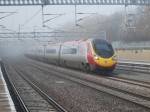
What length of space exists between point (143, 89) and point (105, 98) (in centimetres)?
315

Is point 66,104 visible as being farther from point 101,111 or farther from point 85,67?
point 85,67

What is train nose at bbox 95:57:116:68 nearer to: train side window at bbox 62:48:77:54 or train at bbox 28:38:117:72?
train at bbox 28:38:117:72

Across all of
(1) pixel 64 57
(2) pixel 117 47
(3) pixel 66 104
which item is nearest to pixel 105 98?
(3) pixel 66 104

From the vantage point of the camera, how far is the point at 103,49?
3086cm

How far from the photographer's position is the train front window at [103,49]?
30.6 meters

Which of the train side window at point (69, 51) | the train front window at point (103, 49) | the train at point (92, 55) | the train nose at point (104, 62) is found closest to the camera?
the train nose at point (104, 62)

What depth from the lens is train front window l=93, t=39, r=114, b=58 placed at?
1204 inches

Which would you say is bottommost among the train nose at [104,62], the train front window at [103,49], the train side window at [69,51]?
the train nose at [104,62]

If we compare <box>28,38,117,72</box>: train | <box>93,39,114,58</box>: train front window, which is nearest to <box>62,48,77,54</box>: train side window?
<box>28,38,117,72</box>: train

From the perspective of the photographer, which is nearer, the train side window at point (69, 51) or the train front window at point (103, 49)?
the train front window at point (103, 49)

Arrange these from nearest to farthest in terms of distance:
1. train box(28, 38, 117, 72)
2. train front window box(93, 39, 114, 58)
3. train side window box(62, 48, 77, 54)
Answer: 1. train box(28, 38, 117, 72)
2. train front window box(93, 39, 114, 58)
3. train side window box(62, 48, 77, 54)

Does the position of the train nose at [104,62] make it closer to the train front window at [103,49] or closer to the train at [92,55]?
the train at [92,55]

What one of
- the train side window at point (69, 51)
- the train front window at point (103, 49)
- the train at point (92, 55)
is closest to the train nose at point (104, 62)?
the train at point (92, 55)

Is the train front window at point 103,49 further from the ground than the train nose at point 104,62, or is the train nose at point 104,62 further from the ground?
the train front window at point 103,49
